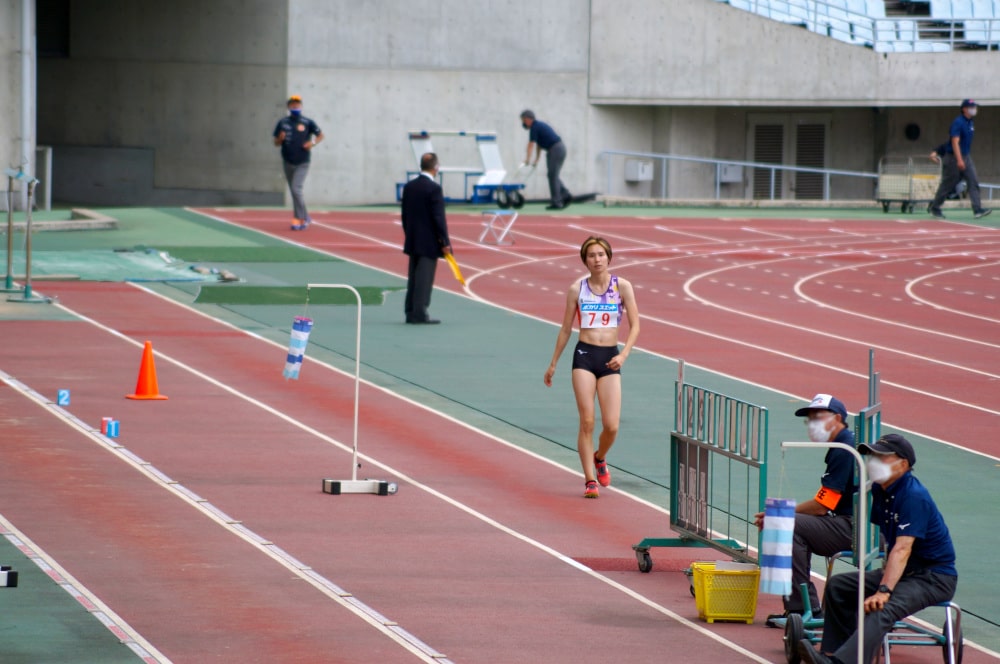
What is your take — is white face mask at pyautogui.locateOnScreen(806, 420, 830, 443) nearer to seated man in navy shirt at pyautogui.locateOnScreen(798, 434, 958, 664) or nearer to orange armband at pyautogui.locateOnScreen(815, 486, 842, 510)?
orange armband at pyautogui.locateOnScreen(815, 486, 842, 510)

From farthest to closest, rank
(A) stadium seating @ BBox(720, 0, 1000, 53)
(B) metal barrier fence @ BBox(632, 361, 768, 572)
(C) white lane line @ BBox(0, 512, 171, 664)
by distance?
(A) stadium seating @ BBox(720, 0, 1000, 53)
(B) metal barrier fence @ BBox(632, 361, 768, 572)
(C) white lane line @ BBox(0, 512, 171, 664)

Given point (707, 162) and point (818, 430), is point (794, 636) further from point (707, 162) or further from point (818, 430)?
point (707, 162)

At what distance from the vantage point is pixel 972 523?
40.1ft

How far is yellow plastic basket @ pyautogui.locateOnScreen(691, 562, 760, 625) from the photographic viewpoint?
9.47 metres

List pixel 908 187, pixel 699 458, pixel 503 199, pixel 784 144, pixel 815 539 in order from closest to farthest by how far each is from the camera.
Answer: pixel 815 539 < pixel 699 458 < pixel 503 199 < pixel 908 187 < pixel 784 144

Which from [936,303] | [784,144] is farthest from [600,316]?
[784,144]

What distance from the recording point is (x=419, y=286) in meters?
22.0

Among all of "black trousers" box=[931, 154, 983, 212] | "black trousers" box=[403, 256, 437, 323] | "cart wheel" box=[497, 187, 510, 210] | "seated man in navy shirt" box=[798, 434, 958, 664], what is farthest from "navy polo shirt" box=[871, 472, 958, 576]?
"cart wheel" box=[497, 187, 510, 210]

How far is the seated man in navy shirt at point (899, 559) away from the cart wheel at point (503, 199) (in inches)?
1175

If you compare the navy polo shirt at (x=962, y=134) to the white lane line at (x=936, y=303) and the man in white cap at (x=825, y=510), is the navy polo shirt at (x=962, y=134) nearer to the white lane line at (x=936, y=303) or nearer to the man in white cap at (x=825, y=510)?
the white lane line at (x=936, y=303)

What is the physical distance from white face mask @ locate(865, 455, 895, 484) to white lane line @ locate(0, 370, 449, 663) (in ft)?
7.67

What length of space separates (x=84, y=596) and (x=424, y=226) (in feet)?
40.7

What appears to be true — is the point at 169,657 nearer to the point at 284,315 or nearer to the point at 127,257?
the point at 284,315

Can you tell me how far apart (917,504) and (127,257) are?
70.5 feet
